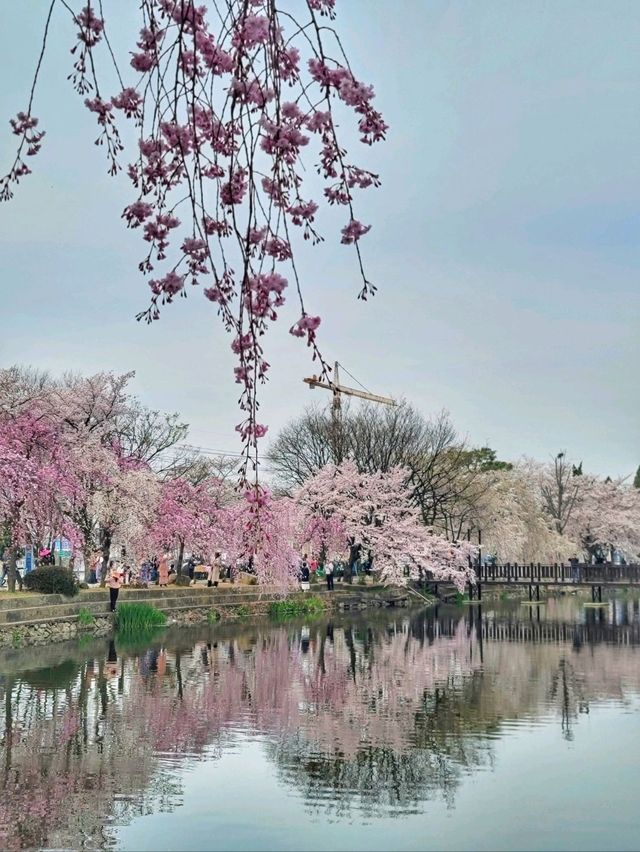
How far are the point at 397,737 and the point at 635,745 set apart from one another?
3.50 metres

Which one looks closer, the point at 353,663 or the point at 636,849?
the point at 636,849

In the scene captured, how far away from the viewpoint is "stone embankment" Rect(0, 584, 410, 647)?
25.8m

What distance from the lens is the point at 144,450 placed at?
1790 inches

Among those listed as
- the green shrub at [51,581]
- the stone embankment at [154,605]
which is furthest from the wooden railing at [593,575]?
the green shrub at [51,581]

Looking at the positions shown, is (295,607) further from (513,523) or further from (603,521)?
(603,521)

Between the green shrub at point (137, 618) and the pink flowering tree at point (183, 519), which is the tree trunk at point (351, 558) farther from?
the green shrub at point (137, 618)

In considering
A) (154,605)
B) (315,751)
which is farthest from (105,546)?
(315,751)

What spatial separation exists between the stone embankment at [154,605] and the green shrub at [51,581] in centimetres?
36

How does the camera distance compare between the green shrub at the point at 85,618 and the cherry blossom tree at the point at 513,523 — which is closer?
the green shrub at the point at 85,618

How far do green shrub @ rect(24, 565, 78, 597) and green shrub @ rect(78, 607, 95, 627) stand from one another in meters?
0.62

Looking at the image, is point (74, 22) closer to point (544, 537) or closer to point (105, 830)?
point (105, 830)

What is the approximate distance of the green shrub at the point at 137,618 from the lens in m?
31.0

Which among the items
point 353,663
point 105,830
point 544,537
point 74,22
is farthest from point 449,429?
point 74,22

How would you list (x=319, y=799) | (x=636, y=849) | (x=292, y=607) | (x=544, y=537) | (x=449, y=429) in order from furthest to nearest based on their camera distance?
1. (x=544, y=537)
2. (x=449, y=429)
3. (x=292, y=607)
4. (x=319, y=799)
5. (x=636, y=849)
